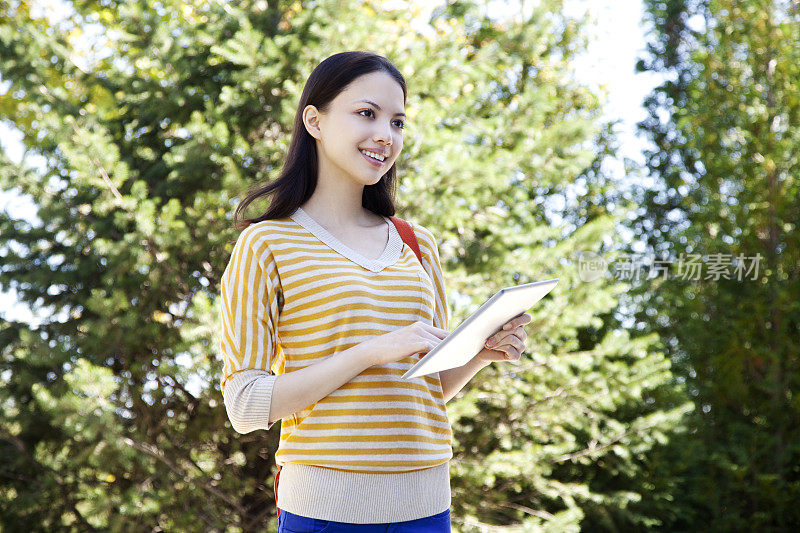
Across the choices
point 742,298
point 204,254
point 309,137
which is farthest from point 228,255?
point 742,298

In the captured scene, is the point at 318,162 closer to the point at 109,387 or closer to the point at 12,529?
the point at 109,387

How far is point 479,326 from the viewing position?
A: 127 centimetres

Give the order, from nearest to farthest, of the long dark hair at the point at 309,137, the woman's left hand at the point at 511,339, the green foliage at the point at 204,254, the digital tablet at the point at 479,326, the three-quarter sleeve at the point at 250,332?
1. the digital tablet at the point at 479,326
2. the three-quarter sleeve at the point at 250,332
3. the woman's left hand at the point at 511,339
4. the long dark hair at the point at 309,137
5. the green foliage at the point at 204,254

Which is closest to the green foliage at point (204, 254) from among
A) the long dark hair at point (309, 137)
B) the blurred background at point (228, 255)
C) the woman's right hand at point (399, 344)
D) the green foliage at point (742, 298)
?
the blurred background at point (228, 255)

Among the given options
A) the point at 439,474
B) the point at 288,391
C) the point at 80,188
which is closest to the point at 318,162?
the point at 288,391

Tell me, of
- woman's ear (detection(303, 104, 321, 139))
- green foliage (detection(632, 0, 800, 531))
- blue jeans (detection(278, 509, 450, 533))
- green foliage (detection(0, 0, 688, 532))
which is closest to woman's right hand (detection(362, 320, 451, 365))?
blue jeans (detection(278, 509, 450, 533))

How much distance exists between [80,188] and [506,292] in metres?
3.88

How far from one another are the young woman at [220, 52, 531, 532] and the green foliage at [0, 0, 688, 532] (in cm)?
226

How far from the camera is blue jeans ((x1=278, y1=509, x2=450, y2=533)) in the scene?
132 cm

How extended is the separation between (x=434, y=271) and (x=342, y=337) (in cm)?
35

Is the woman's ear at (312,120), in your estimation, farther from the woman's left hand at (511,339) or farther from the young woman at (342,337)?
the woman's left hand at (511,339)

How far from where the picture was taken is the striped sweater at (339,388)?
4.36 feet

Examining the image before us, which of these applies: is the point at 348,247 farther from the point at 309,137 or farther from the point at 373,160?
the point at 309,137

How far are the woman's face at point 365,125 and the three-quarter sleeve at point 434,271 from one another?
209 mm
